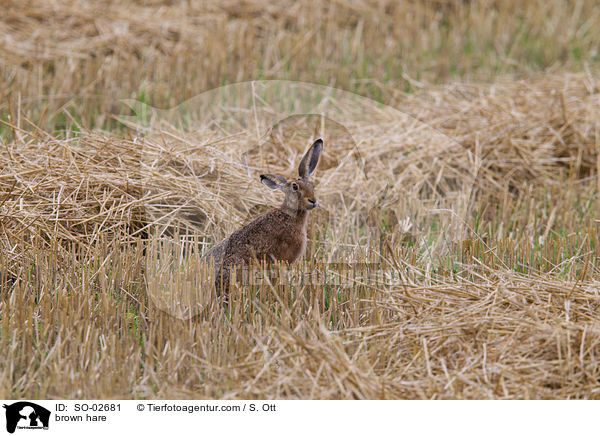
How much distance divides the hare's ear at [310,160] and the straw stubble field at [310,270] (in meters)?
0.45

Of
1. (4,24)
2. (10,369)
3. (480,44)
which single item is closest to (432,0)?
(480,44)

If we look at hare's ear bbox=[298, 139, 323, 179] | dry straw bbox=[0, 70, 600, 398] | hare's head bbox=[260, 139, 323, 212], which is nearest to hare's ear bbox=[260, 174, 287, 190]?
hare's head bbox=[260, 139, 323, 212]

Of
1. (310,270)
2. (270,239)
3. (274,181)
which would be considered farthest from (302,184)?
(310,270)

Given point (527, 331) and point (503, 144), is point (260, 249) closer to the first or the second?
point (527, 331)

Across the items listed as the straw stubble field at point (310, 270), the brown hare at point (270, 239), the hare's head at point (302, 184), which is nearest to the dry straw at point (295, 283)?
the straw stubble field at point (310, 270)

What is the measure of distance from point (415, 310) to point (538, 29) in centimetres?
736

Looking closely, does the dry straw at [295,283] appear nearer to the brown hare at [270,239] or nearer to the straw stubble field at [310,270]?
the straw stubble field at [310,270]

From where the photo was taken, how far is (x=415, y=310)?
12.3 ft

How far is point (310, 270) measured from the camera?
392 centimetres

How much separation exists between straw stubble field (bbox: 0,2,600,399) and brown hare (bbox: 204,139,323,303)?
0.32ft

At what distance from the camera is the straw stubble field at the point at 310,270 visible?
333 centimetres

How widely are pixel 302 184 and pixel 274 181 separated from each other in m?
0.14
